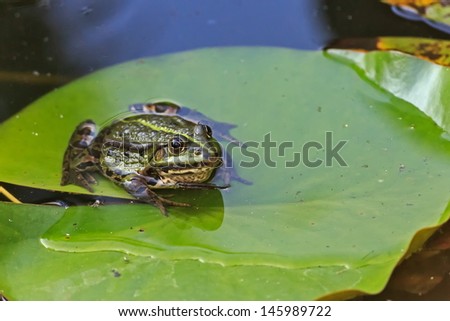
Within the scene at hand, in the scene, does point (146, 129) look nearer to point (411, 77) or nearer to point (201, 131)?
point (201, 131)

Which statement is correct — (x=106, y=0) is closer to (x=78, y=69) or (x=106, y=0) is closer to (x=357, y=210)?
(x=78, y=69)

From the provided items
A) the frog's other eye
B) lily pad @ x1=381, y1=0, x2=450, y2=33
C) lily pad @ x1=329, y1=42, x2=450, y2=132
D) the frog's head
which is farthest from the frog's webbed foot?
lily pad @ x1=381, y1=0, x2=450, y2=33

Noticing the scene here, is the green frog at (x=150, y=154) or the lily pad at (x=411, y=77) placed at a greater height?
the lily pad at (x=411, y=77)

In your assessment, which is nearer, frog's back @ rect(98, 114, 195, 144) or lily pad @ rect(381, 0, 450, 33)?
frog's back @ rect(98, 114, 195, 144)

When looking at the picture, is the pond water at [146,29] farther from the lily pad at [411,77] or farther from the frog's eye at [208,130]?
the frog's eye at [208,130]

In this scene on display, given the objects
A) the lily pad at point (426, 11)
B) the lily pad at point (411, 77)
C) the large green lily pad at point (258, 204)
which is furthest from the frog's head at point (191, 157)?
the lily pad at point (426, 11)

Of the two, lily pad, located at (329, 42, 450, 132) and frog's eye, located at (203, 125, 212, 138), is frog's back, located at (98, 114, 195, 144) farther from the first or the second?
lily pad, located at (329, 42, 450, 132)

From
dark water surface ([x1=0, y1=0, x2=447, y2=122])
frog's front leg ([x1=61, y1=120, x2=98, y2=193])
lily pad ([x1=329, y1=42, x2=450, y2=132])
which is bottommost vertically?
frog's front leg ([x1=61, y1=120, x2=98, y2=193])
